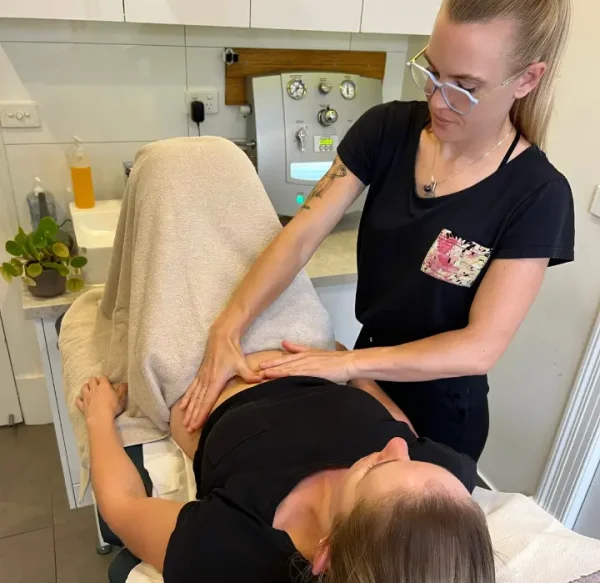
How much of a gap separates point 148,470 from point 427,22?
1.61 meters

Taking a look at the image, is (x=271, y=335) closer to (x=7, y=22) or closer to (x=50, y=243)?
(x=50, y=243)

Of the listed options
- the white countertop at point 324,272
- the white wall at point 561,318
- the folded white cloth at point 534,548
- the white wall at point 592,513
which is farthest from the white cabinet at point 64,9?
the white wall at point 592,513

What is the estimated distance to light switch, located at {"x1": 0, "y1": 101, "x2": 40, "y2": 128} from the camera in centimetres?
182

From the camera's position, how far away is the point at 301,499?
3.06ft

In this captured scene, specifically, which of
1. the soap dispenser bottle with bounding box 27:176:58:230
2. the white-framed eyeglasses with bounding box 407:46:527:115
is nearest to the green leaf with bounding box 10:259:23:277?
the soap dispenser bottle with bounding box 27:176:58:230

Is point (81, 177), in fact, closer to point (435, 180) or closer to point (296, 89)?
point (296, 89)

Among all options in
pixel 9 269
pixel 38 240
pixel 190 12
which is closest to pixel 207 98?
pixel 190 12

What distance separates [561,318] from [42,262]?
1.54m

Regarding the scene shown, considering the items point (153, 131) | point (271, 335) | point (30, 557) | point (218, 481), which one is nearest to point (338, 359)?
Result: point (271, 335)

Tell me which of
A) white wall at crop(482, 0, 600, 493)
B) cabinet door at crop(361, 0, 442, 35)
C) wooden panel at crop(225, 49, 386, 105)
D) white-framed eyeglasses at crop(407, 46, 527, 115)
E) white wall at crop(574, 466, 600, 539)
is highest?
cabinet door at crop(361, 0, 442, 35)

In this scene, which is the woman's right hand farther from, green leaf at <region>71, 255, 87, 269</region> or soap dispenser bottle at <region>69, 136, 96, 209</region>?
soap dispenser bottle at <region>69, 136, 96, 209</region>

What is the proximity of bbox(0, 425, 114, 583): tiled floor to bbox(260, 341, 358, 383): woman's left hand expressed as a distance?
3.75ft

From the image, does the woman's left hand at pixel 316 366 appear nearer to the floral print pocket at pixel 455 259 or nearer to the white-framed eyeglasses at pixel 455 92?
the floral print pocket at pixel 455 259

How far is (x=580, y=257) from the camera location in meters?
1.71
